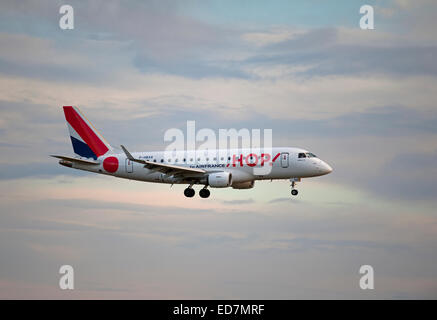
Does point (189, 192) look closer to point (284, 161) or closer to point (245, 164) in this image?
point (245, 164)

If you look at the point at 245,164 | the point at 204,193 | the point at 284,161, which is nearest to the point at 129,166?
the point at 204,193

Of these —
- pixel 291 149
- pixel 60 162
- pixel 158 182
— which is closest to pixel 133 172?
pixel 158 182

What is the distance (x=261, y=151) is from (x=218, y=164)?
4552mm

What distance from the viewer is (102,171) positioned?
231 feet

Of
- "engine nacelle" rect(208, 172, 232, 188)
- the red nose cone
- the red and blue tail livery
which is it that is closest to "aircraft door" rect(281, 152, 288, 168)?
"engine nacelle" rect(208, 172, 232, 188)

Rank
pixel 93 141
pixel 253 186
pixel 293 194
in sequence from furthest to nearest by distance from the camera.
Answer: pixel 93 141 < pixel 253 186 < pixel 293 194

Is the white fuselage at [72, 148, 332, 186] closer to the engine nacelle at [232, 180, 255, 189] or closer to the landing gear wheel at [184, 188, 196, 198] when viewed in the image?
the engine nacelle at [232, 180, 255, 189]

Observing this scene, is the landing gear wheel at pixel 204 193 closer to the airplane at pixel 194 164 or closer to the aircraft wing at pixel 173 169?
the airplane at pixel 194 164

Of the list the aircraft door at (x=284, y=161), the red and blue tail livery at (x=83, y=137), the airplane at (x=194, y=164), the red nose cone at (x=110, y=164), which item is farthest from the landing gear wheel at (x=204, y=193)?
the red and blue tail livery at (x=83, y=137)

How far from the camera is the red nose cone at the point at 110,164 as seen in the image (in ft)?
229

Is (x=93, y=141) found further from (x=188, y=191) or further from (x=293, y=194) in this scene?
(x=293, y=194)

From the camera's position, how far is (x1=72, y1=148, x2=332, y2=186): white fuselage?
62125mm

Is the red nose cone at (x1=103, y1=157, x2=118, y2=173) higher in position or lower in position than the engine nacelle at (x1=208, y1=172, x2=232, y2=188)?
higher

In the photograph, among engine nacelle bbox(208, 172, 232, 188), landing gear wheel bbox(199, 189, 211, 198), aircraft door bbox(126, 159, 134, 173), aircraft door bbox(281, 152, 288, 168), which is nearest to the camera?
aircraft door bbox(281, 152, 288, 168)
